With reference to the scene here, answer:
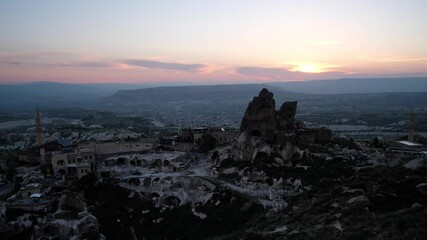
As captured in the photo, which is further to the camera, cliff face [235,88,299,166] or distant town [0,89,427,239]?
cliff face [235,88,299,166]

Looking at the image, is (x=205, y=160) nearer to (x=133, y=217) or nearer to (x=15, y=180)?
(x=133, y=217)

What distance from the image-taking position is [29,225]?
35500 millimetres

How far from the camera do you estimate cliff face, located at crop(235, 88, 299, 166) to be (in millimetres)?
42844

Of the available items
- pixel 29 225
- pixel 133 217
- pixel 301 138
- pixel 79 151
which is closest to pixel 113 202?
pixel 133 217

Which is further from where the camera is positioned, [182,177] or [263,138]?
[263,138]

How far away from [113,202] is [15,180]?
14440mm

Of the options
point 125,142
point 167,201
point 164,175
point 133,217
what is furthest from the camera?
point 125,142

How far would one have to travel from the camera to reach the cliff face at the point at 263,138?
42844mm

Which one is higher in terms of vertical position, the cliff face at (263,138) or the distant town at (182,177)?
the cliff face at (263,138)

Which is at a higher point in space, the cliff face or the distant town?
the cliff face

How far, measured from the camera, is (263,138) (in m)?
45.3

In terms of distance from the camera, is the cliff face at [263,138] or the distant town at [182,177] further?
the cliff face at [263,138]

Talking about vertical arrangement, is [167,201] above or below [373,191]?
below

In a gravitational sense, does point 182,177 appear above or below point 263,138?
below
